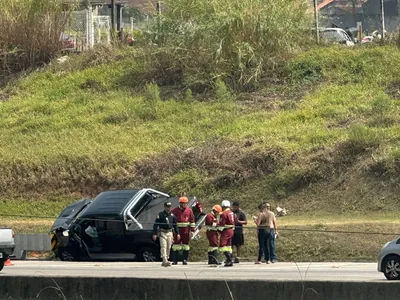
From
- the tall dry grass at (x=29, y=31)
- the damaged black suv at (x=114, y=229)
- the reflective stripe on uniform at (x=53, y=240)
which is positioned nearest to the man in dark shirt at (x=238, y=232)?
the damaged black suv at (x=114, y=229)

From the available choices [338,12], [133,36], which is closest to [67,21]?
[133,36]

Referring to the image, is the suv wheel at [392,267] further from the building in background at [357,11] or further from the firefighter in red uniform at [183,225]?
the building in background at [357,11]

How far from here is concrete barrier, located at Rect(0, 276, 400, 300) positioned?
14969mm

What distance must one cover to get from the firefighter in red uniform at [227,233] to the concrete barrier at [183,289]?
6.20 metres

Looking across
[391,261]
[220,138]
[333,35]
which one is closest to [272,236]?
[391,261]

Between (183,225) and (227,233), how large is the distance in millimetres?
1099

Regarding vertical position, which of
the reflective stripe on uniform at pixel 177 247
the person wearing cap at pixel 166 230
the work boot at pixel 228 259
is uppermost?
the person wearing cap at pixel 166 230

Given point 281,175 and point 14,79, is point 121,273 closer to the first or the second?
point 281,175

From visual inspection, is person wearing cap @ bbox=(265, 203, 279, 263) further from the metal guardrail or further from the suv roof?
the metal guardrail

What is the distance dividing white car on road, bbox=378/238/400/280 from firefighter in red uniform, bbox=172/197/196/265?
5.87 metres

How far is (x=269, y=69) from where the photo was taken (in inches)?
1479

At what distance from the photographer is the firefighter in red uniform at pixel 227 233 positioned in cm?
2242

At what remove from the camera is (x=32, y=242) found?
2731cm

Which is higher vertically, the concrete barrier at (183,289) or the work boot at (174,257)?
the concrete barrier at (183,289)
